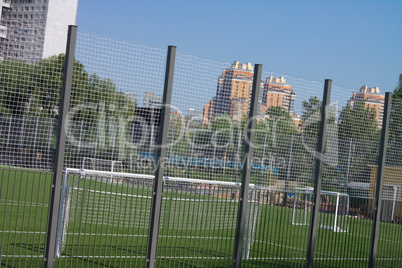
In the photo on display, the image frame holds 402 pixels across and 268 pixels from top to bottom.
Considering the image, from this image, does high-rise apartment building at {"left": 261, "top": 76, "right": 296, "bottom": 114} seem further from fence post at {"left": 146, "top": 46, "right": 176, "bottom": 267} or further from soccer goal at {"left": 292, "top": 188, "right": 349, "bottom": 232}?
fence post at {"left": 146, "top": 46, "right": 176, "bottom": 267}

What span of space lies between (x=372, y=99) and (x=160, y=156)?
12.7 feet

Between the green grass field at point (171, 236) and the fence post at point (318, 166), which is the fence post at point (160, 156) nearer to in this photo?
the green grass field at point (171, 236)

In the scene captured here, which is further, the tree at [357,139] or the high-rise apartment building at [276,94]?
the tree at [357,139]

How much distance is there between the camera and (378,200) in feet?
27.2

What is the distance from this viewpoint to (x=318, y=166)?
7656mm

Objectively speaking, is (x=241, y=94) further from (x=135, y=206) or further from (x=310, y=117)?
(x=135, y=206)

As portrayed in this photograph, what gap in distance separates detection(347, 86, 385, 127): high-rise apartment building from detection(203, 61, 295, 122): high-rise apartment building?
119 cm

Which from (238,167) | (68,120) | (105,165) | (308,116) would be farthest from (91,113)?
(308,116)

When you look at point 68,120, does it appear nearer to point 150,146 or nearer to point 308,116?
point 150,146

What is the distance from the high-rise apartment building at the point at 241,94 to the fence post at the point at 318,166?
43cm

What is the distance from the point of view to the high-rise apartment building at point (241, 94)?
22.7ft

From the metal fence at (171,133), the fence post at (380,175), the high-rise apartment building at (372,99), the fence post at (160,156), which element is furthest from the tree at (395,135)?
the fence post at (160,156)

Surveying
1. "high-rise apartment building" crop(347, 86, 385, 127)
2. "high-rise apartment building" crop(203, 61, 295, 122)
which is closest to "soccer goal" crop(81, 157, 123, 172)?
"high-rise apartment building" crop(203, 61, 295, 122)

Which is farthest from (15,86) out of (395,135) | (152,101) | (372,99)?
(395,135)
